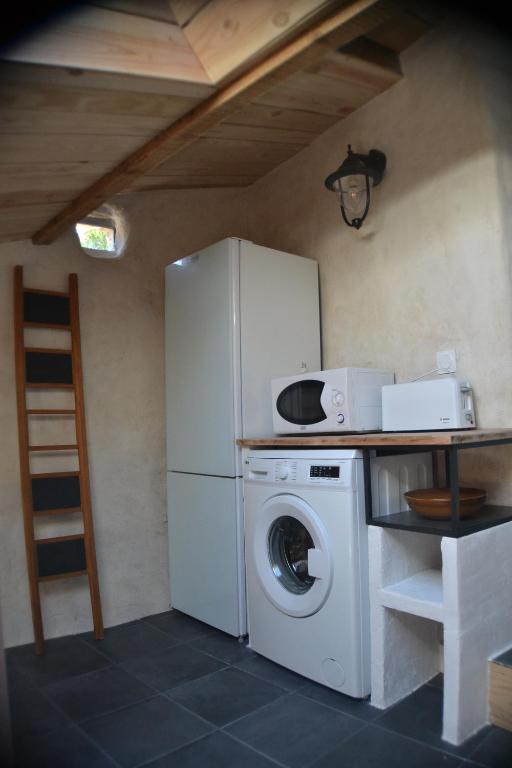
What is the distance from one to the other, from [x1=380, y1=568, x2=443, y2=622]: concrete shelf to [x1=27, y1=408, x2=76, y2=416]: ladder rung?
169 centimetres

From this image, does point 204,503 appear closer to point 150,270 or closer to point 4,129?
point 150,270

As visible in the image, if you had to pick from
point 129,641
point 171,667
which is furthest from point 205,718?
point 129,641

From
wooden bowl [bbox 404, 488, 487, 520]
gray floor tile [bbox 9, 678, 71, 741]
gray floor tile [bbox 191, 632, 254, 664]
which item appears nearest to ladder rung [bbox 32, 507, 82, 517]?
gray floor tile [bbox 9, 678, 71, 741]

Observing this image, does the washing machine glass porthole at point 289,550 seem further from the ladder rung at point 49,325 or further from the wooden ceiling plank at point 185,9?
the wooden ceiling plank at point 185,9

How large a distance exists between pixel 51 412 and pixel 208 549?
1.02m

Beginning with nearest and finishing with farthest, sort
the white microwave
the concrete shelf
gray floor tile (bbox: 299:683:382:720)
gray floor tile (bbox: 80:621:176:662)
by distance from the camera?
the concrete shelf < gray floor tile (bbox: 299:683:382:720) < the white microwave < gray floor tile (bbox: 80:621:176:662)

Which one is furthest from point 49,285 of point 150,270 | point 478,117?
point 478,117

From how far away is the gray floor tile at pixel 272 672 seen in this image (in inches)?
80.8

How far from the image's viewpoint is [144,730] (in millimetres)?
1781

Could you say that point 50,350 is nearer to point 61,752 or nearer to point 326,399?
point 326,399

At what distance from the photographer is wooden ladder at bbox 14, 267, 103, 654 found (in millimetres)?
2475

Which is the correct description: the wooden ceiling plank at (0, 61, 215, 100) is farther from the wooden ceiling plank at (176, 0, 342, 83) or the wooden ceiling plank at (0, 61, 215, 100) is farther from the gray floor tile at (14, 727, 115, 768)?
the gray floor tile at (14, 727, 115, 768)

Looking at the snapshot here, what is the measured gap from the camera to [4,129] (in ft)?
5.02

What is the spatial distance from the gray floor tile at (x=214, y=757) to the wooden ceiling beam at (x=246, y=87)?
6.49 ft
